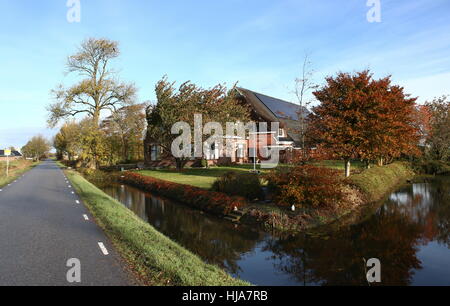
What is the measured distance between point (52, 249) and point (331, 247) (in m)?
7.63

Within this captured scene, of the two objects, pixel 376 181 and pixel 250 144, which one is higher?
pixel 250 144

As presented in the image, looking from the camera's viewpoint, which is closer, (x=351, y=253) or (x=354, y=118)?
(x=351, y=253)

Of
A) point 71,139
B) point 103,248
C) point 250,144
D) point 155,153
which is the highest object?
point 71,139

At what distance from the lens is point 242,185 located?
47.8 feet

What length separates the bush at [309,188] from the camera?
1177 centimetres

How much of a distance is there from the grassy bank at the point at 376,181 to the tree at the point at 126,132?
2837cm

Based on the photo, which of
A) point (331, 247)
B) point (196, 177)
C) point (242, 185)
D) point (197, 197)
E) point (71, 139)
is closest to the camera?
point (331, 247)

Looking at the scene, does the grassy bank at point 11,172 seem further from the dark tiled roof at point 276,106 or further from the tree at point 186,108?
the dark tiled roof at point 276,106

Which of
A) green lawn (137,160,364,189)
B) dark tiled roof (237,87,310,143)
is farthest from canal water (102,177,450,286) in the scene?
dark tiled roof (237,87,310,143)

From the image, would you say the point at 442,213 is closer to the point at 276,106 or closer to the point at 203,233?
the point at 203,233

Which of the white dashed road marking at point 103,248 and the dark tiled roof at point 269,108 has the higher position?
the dark tiled roof at point 269,108

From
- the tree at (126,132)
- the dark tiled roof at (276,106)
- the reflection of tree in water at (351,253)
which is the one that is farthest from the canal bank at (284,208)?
the dark tiled roof at (276,106)

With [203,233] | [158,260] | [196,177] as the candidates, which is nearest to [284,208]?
[203,233]

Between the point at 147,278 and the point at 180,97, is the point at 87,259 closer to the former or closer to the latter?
the point at 147,278
